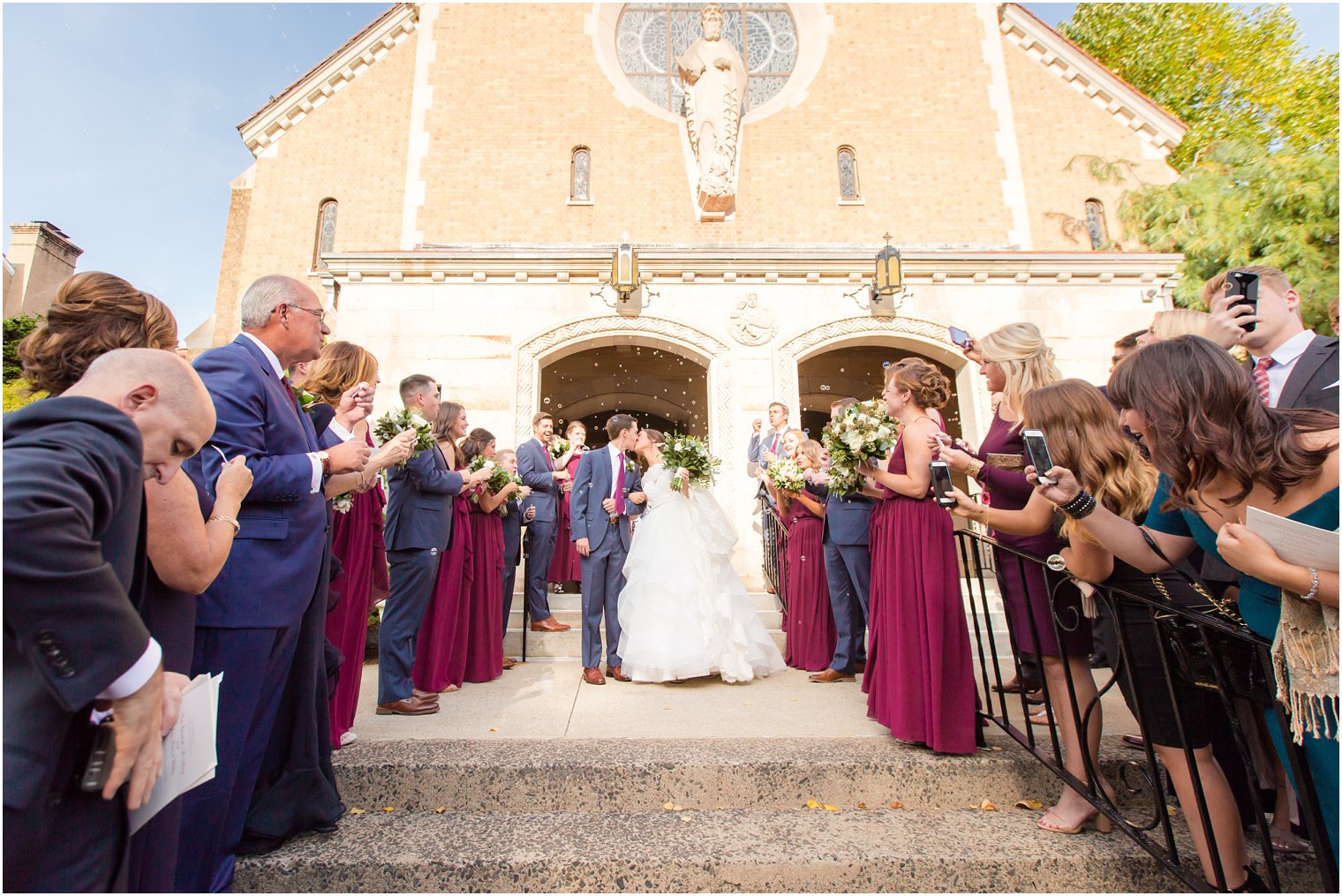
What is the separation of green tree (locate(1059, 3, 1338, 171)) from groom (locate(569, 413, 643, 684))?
61.0 feet

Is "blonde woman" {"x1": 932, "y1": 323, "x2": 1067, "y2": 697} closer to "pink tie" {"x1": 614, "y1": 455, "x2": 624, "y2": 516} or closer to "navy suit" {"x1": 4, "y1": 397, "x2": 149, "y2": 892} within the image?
"pink tie" {"x1": 614, "y1": 455, "x2": 624, "y2": 516}

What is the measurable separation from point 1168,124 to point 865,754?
53.2 feet

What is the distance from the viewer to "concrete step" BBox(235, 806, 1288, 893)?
8.15ft

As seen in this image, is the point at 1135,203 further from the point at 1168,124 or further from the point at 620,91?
the point at 620,91

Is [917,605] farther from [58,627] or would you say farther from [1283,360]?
[58,627]

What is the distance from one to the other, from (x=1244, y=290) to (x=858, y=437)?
71.5 inches

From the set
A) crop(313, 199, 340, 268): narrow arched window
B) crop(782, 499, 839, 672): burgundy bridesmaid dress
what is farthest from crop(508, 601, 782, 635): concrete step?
crop(313, 199, 340, 268): narrow arched window

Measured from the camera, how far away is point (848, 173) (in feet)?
44.7

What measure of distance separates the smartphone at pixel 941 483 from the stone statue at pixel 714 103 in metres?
10.6

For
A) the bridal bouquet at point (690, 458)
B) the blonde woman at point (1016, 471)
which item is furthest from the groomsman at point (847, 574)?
the blonde woman at point (1016, 471)

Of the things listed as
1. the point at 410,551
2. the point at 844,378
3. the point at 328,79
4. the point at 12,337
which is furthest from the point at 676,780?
the point at 12,337

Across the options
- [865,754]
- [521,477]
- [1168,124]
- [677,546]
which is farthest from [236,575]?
[1168,124]

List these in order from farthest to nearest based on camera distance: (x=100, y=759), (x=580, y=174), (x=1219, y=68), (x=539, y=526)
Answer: (x=1219, y=68)
(x=580, y=174)
(x=539, y=526)
(x=100, y=759)

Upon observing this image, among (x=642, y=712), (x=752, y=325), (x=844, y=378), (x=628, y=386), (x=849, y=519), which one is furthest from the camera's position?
(x=628, y=386)
